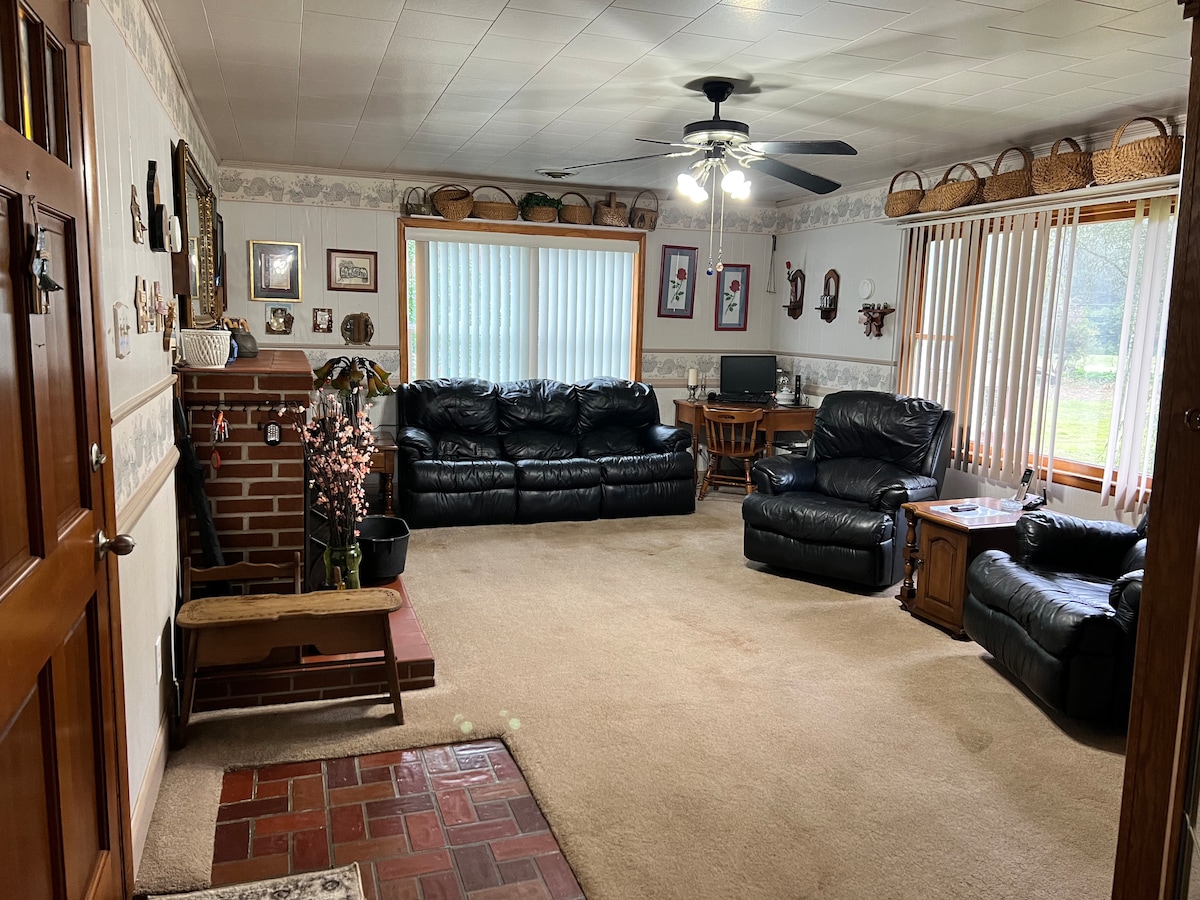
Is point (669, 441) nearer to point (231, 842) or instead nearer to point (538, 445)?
point (538, 445)

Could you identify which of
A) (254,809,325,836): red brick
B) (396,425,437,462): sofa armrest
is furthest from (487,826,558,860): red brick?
(396,425,437,462): sofa armrest

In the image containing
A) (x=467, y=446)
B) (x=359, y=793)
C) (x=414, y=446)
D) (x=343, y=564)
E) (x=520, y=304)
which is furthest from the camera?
(x=520, y=304)

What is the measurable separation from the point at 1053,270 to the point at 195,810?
16.3ft

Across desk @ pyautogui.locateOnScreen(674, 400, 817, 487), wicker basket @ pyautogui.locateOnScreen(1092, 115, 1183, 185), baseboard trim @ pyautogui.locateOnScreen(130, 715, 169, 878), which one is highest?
wicker basket @ pyautogui.locateOnScreen(1092, 115, 1183, 185)

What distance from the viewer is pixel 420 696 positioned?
336cm

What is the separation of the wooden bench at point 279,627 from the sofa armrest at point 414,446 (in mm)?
2927

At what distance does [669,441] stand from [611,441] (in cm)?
51

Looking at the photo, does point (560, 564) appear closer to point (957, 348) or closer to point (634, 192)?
point (957, 348)

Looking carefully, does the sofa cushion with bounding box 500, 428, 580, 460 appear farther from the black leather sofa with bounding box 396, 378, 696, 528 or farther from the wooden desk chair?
the wooden desk chair

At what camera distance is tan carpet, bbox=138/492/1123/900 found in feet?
7.89

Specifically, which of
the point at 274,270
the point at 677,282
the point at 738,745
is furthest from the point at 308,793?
the point at 677,282

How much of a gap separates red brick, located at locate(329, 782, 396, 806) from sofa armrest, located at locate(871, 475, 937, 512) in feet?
10.3

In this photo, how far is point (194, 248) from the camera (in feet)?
13.5

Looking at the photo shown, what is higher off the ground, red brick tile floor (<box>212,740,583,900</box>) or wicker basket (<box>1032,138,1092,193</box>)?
wicker basket (<box>1032,138,1092,193</box>)
